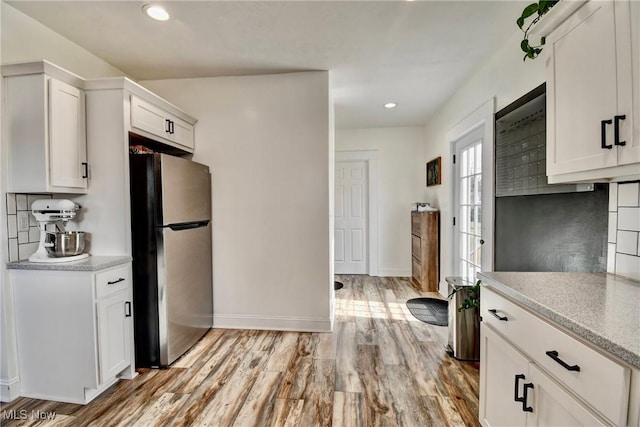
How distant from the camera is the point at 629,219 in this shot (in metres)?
1.30

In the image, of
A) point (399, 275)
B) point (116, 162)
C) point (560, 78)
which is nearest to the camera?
point (560, 78)

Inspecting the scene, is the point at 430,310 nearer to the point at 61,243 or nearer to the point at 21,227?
the point at 61,243

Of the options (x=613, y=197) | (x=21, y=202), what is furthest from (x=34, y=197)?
(x=613, y=197)

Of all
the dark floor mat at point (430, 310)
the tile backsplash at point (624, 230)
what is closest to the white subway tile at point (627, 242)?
the tile backsplash at point (624, 230)

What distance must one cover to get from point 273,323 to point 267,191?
1295mm

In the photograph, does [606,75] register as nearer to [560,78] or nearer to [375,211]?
[560,78]

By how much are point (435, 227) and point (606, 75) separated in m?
3.02

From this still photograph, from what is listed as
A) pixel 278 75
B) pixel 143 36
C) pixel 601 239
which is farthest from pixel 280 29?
pixel 601 239

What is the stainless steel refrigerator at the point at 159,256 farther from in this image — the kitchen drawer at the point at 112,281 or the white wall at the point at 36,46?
the white wall at the point at 36,46

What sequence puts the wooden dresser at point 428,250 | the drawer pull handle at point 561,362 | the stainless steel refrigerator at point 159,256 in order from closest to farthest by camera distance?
the drawer pull handle at point 561,362
the stainless steel refrigerator at point 159,256
the wooden dresser at point 428,250

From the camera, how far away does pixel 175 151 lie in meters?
2.89

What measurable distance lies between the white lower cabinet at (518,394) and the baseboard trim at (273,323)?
5.13ft

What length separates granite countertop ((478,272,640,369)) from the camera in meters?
0.77

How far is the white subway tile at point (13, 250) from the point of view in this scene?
184cm
